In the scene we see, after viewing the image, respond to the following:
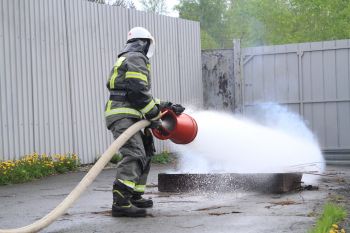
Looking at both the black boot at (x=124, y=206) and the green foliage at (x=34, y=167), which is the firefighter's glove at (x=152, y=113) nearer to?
the black boot at (x=124, y=206)

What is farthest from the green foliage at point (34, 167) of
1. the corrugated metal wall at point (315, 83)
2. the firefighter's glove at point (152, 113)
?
the corrugated metal wall at point (315, 83)

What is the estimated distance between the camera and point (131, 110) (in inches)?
267

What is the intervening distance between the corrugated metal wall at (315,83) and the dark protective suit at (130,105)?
786 centimetres

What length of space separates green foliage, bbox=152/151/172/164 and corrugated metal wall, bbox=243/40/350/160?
277 centimetres

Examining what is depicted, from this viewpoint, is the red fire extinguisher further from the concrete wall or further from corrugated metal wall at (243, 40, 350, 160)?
the concrete wall

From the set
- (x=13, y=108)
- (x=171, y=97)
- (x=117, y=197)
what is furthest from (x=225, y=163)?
(x=171, y=97)

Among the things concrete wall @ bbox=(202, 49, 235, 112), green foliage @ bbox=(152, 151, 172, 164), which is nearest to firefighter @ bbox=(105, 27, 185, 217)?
green foliage @ bbox=(152, 151, 172, 164)

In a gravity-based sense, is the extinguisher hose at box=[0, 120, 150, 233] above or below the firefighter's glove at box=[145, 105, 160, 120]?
below

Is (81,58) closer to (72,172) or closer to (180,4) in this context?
(72,172)

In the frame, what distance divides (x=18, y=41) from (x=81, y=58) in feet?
5.60

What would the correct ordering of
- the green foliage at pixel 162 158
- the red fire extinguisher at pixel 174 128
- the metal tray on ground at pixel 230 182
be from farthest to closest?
the green foliage at pixel 162 158 < the metal tray on ground at pixel 230 182 < the red fire extinguisher at pixel 174 128

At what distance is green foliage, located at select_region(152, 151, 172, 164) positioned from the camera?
1377cm

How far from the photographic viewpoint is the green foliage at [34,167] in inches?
398

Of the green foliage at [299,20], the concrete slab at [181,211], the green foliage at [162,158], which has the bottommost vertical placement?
the concrete slab at [181,211]
